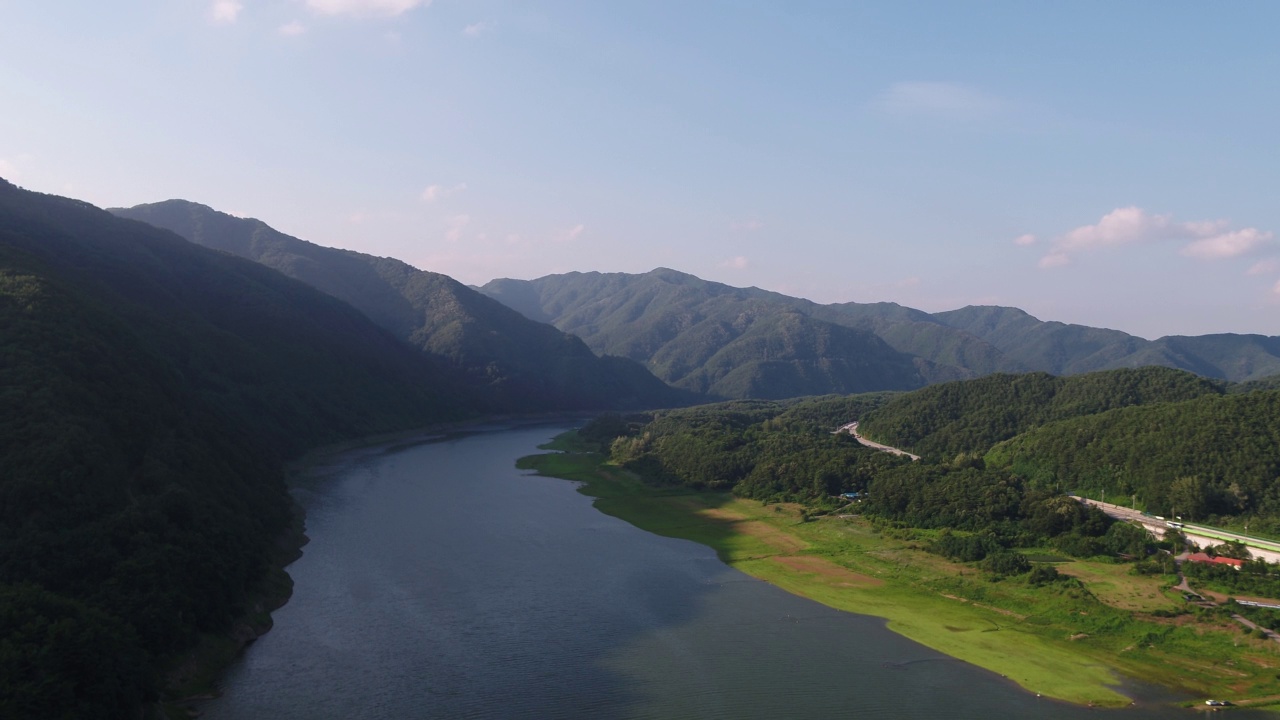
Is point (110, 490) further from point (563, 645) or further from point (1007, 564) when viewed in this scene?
point (1007, 564)

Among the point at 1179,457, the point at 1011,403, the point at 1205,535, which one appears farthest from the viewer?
the point at 1011,403

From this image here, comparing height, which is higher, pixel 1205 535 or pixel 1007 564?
pixel 1205 535

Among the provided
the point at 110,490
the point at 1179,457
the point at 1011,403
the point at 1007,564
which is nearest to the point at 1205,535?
the point at 1179,457

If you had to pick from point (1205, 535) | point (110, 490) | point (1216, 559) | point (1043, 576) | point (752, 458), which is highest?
point (110, 490)

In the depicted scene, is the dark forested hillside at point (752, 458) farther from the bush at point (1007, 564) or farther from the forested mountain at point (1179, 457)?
the bush at point (1007, 564)

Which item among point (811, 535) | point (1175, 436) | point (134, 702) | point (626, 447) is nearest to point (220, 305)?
point (626, 447)

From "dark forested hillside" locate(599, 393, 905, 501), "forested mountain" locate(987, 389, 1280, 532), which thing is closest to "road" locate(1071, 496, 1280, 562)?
"forested mountain" locate(987, 389, 1280, 532)

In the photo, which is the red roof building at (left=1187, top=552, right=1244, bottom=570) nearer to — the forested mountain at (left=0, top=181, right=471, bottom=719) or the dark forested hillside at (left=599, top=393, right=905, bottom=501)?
the dark forested hillside at (left=599, top=393, right=905, bottom=501)
